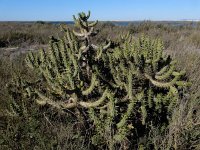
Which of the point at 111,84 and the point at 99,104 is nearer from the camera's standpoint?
the point at 99,104

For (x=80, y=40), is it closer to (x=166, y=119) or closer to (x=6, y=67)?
(x=166, y=119)

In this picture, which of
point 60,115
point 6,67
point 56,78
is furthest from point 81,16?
point 6,67

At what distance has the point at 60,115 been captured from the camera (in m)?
4.06

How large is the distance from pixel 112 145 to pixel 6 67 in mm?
3652

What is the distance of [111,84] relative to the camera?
12.4 ft

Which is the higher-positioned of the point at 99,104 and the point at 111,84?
the point at 111,84

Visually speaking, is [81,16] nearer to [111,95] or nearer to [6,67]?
[111,95]

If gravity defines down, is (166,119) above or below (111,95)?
below

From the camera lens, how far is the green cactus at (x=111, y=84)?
3.43m

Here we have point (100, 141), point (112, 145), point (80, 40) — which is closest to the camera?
point (112, 145)

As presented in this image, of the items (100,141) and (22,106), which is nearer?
(100,141)

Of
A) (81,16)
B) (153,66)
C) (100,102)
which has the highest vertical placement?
(81,16)

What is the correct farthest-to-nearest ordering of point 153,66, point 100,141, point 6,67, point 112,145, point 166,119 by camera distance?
point 6,67 → point 166,119 → point 153,66 → point 100,141 → point 112,145

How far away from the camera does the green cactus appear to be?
343 cm
